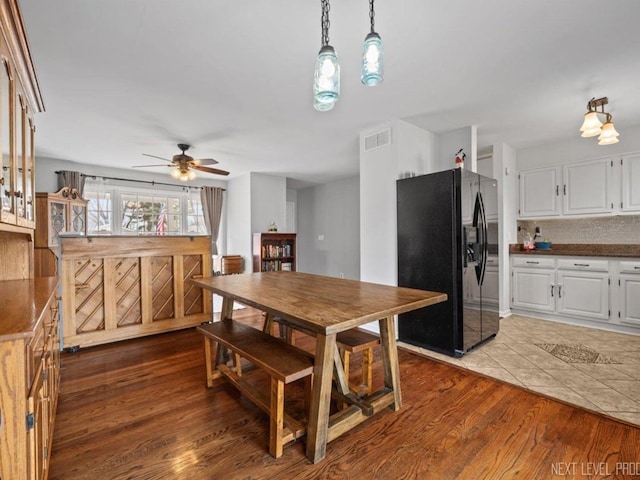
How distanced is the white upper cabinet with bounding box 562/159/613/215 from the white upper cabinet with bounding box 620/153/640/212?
12 cm

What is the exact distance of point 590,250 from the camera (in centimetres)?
402

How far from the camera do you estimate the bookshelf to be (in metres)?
5.59

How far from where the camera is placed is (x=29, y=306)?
126 centimetres

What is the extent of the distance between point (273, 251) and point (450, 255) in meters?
3.62

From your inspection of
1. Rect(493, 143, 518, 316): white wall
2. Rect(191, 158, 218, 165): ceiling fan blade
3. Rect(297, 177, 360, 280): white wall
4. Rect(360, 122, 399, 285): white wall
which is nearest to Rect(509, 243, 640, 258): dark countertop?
Rect(493, 143, 518, 316): white wall

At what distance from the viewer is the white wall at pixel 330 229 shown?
657cm

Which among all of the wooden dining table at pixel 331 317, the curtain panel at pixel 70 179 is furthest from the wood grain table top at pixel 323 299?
the curtain panel at pixel 70 179

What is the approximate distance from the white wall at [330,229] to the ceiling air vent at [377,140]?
2.70 m

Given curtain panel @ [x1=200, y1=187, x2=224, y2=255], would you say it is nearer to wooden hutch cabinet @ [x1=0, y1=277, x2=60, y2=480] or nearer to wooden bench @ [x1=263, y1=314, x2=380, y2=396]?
wooden bench @ [x1=263, y1=314, x2=380, y2=396]

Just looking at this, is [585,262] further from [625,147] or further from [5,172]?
[5,172]

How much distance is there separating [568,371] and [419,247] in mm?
1606

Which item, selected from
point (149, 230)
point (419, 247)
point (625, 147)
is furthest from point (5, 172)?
point (625, 147)

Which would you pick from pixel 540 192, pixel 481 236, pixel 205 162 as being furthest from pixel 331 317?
pixel 540 192

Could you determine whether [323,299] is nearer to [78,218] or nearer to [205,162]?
[205,162]
